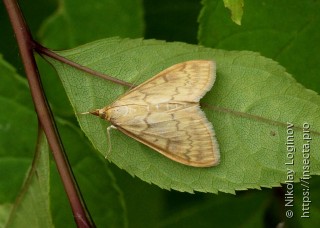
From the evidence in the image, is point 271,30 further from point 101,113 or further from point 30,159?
point 30,159

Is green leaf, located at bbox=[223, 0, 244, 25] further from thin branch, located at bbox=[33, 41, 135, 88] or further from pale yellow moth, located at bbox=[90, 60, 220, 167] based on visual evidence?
thin branch, located at bbox=[33, 41, 135, 88]

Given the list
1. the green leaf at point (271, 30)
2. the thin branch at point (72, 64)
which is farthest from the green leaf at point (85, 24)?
the thin branch at point (72, 64)

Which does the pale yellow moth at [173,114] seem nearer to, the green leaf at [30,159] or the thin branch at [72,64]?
the thin branch at [72,64]

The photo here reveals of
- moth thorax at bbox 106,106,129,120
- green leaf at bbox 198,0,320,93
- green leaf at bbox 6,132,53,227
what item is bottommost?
green leaf at bbox 6,132,53,227

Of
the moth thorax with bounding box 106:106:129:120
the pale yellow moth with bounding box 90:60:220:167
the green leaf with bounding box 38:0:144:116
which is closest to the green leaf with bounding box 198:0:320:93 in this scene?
the pale yellow moth with bounding box 90:60:220:167

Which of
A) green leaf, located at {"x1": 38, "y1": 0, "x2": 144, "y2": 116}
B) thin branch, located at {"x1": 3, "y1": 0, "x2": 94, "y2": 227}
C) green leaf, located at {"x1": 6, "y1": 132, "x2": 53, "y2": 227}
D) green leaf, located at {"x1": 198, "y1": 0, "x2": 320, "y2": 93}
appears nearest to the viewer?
thin branch, located at {"x1": 3, "y1": 0, "x2": 94, "y2": 227}

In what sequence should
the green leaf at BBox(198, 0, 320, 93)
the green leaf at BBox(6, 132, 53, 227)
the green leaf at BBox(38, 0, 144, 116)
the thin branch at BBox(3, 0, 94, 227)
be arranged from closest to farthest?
the thin branch at BBox(3, 0, 94, 227) < the green leaf at BBox(6, 132, 53, 227) < the green leaf at BBox(198, 0, 320, 93) < the green leaf at BBox(38, 0, 144, 116)

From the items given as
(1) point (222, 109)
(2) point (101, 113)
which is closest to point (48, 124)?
(2) point (101, 113)

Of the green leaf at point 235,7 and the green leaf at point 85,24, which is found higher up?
the green leaf at point 85,24
